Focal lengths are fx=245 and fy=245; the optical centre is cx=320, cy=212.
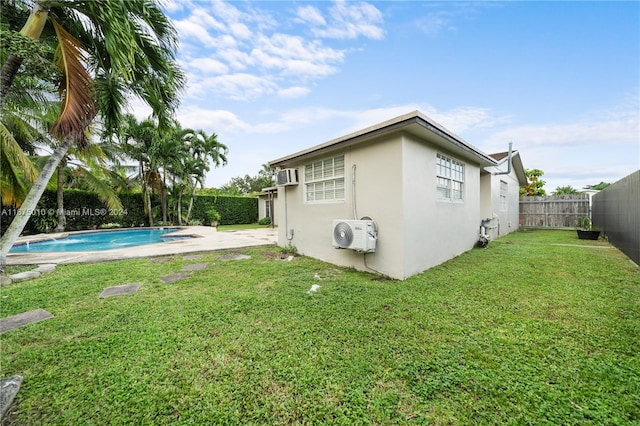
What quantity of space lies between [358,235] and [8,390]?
15.2 ft

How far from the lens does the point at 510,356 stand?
2.36 metres

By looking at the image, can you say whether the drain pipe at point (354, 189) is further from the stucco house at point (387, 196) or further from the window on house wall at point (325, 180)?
the window on house wall at point (325, 180)

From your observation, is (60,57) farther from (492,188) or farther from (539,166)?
(539,166)

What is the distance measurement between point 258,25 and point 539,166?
23806mm

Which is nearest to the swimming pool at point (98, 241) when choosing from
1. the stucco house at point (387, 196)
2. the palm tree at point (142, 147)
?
the palm tree at point (142, 147)

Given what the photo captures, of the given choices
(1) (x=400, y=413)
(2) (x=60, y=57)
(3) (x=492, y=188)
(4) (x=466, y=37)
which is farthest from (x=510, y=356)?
(3) (x=492, y=188)

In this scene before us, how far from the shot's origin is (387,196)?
196 inches

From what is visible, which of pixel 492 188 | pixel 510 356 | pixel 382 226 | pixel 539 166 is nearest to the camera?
pixel 510 356

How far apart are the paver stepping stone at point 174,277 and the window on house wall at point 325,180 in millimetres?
3587

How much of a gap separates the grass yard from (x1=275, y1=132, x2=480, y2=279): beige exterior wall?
2.80 ft

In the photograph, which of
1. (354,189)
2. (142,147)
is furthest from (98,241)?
(354,189)

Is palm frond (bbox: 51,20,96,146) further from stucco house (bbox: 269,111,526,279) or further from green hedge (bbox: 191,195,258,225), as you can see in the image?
green hedge (bbox: 191,195,258,225)

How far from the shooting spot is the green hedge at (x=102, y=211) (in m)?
12.6

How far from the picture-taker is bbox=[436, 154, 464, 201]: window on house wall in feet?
20.2
